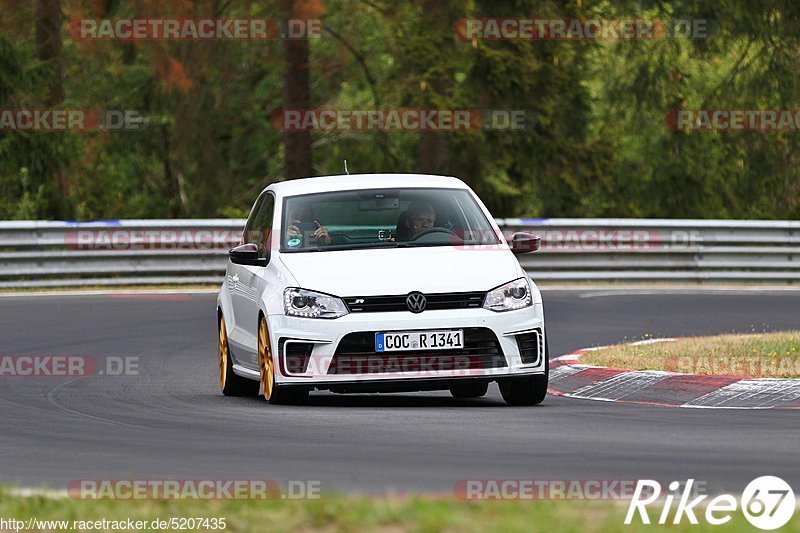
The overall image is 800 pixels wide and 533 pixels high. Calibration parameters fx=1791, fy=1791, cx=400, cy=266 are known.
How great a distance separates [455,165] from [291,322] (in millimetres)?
27326

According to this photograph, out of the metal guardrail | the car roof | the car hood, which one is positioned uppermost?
the car roof

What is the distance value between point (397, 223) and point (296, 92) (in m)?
21.4

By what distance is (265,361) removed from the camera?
41.6 ft

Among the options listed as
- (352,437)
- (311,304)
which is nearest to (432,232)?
(311,304)

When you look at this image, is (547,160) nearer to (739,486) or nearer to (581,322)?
(581,322)

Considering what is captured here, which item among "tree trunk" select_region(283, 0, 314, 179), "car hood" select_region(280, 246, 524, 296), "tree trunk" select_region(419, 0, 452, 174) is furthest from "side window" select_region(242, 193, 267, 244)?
"tree trunk" select_region(419, 0, 452, 174)

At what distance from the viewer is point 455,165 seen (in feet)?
129

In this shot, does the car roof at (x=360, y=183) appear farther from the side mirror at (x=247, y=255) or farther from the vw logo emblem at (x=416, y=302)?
the vw logo emblem at (x=416, y=302)

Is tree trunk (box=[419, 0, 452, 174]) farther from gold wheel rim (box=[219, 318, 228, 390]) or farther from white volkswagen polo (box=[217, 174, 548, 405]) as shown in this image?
white volkswagen polo (box=[217, 174, 548, 405])

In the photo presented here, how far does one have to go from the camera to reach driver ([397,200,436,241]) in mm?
13141

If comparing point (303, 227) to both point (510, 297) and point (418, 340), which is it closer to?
point (418, 340)

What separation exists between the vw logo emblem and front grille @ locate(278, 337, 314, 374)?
71cm

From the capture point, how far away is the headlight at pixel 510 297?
1212 cm

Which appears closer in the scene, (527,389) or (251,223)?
(527,389)
